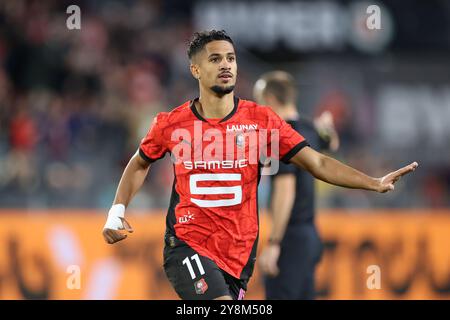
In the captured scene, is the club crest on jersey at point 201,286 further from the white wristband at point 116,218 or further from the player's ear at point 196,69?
the player's ear at point 196,69

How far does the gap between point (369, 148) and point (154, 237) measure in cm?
476

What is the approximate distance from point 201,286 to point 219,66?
1.35m

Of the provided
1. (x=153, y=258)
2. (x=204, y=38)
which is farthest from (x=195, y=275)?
(x=153, y=258)

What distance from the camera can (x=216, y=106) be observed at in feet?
20.4

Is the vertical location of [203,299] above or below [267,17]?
below

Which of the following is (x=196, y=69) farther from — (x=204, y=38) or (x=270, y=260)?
(x=270, y=260)

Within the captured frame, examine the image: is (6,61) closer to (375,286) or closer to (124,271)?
(124,271)

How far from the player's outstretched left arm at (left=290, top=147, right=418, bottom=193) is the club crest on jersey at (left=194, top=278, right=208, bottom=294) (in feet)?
3.10

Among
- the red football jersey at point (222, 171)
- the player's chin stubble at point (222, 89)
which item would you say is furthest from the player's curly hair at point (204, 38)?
the red football jersey at point (222, 171)

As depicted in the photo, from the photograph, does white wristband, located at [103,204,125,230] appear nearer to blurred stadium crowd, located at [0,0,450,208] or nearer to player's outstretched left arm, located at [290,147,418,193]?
player's outstretched left arm, located at [290,147,418,193]
